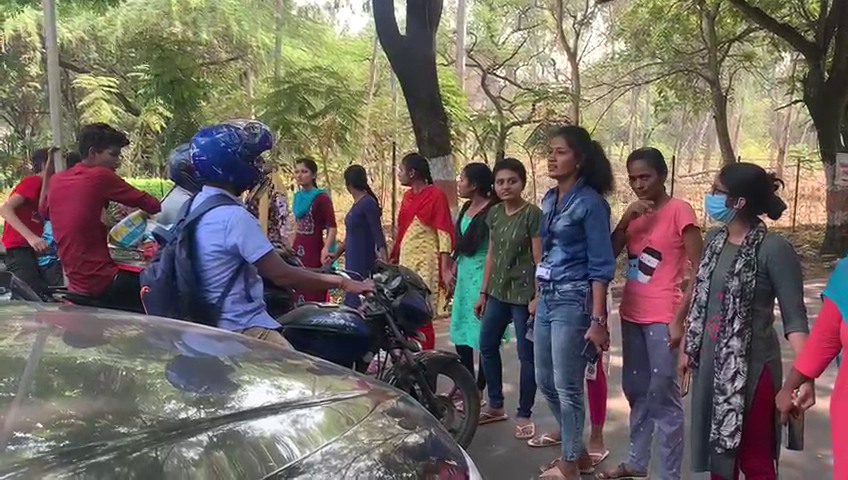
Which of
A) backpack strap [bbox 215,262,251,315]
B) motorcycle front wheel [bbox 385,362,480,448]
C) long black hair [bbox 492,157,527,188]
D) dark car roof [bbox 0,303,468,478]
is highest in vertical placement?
long black hair [bbox 492,157,527,188]

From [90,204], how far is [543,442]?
290 cm

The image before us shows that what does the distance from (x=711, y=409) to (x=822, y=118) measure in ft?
34.2

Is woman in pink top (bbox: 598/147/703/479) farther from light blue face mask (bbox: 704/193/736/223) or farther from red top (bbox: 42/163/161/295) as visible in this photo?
red top (bbox: 42/163/161/295)

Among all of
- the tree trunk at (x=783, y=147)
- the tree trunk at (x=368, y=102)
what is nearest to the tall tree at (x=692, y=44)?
the tree trunk at (x=783, y=147)

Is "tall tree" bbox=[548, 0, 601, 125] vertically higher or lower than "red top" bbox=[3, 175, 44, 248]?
higher

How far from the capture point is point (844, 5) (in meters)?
11.6

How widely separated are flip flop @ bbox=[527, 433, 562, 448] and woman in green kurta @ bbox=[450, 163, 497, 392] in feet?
2.05

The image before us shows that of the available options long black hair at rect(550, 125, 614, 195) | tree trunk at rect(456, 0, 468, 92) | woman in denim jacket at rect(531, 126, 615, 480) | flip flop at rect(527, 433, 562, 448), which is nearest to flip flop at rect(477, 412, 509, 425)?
flip flop at rect(527, 433, 562, 448)

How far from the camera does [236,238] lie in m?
2.89

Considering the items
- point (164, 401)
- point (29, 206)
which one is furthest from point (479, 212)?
point (164, 401)

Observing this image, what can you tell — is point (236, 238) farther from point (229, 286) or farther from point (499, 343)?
point (499, 343)

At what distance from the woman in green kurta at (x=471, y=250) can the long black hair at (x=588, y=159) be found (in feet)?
4.19

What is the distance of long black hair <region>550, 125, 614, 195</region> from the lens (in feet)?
12.2

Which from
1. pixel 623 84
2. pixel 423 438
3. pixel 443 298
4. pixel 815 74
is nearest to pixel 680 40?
pixel 623 84
